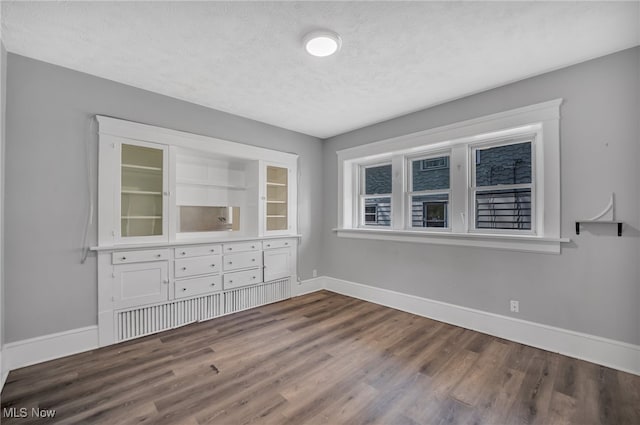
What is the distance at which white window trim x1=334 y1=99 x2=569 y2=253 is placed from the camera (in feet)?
8.63

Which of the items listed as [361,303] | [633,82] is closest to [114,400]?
[361,303]

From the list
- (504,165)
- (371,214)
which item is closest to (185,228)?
(371,214)

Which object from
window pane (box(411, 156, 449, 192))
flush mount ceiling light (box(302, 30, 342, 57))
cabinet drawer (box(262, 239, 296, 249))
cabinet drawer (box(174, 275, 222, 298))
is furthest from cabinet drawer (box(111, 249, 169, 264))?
window pane (box(411, 156, 449, 192))

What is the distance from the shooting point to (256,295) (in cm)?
396

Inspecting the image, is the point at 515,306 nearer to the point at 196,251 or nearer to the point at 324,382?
the point at 324,382

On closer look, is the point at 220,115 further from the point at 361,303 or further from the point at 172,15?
the point at 361,303

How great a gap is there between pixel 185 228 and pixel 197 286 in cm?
81

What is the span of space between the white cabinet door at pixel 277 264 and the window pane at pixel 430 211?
1.96 m

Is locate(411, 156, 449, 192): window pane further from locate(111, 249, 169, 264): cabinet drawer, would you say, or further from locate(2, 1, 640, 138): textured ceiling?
locate(111, 249, 169, 264): cabinet drawer

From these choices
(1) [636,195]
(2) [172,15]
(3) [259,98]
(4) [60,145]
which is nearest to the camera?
(2) [172,15]

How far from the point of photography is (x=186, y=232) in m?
3.68

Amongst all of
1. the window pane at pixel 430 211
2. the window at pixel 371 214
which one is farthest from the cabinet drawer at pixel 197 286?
the window pane at pixel 430 211

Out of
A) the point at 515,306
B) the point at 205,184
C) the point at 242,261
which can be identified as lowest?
the point at 515,306

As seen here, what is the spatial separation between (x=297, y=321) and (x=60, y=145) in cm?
302
